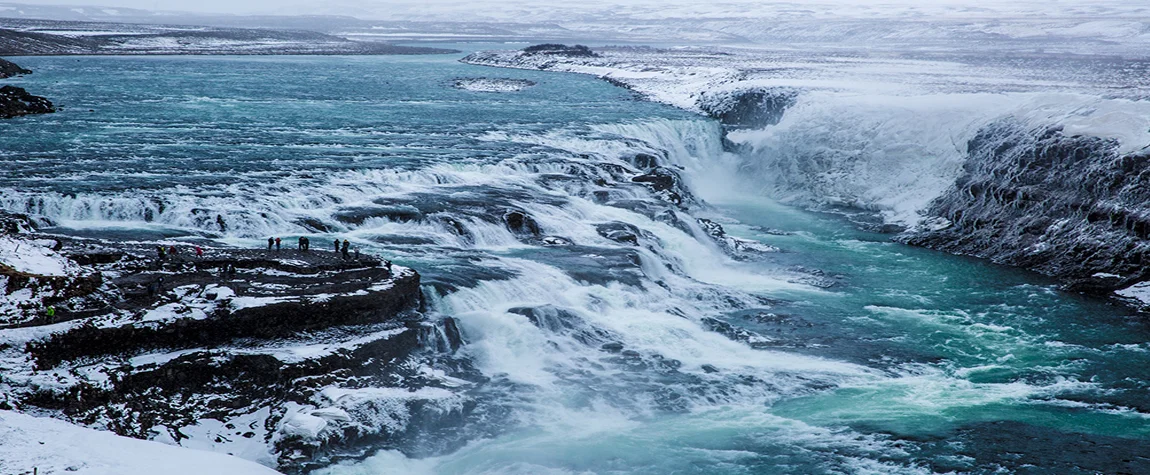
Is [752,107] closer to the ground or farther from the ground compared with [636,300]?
farther from the ground

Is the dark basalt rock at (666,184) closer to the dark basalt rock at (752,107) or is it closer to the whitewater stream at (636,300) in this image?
the whitewater stream at (636,300)

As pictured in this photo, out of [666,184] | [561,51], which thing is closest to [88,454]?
[666,184]

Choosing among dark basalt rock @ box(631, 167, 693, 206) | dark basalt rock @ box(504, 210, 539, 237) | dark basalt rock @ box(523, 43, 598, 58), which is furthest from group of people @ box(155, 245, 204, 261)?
dark basalt rock @ box(523, 43, 598, 58)

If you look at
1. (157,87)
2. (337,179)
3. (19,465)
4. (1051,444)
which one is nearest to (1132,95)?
(1051,444)

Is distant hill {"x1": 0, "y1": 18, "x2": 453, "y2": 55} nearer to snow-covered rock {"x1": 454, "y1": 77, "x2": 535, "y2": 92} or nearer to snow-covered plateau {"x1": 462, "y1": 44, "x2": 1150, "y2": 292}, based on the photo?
snow-covered rock {"x1": 454, "y1": 77, "x2": 535, "y2": 92}

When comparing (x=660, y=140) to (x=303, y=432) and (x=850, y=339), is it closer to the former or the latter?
(x=850, y=339)

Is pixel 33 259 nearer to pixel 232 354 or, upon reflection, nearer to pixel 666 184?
pixel 232 354
